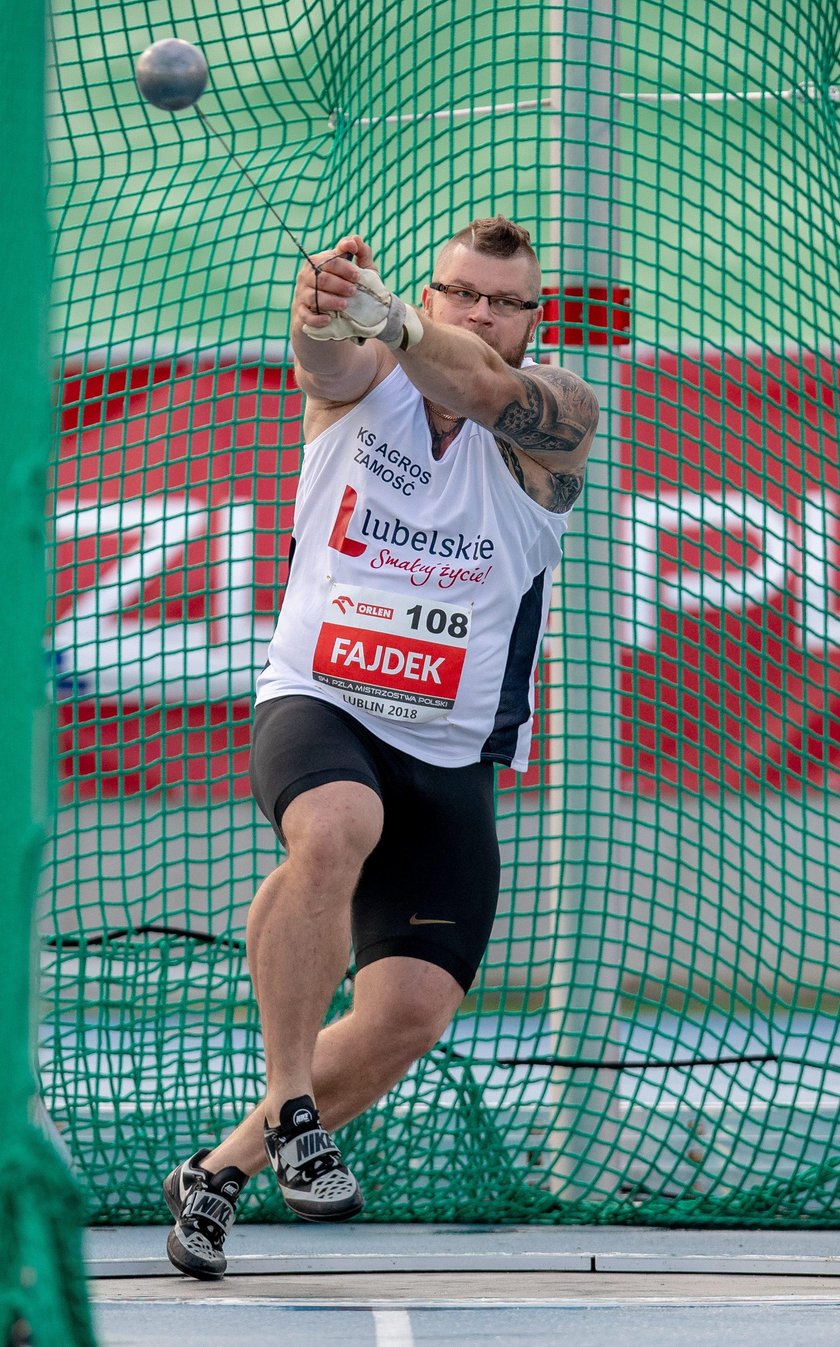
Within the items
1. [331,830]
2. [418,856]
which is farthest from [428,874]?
[331,830]

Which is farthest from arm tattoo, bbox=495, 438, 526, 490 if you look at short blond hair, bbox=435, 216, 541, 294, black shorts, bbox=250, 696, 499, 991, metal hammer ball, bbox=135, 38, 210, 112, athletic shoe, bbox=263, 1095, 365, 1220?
athletic shoe, bbox=263, 1095, 365, 1220

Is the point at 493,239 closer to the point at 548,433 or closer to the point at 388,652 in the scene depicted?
the point at 548,433

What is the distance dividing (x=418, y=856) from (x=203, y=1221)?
870 millimetres

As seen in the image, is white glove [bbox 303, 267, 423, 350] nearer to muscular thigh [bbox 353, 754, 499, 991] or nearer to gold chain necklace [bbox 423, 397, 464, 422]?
gold chain necklace [bbox 423, 397, 464, 422]

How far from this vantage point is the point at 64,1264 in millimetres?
1938

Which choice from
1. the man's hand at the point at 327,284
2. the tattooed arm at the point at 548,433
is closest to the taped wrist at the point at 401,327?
the man's hand at the point at 327,284

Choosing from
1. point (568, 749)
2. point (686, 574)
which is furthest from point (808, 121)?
point (686, 574)

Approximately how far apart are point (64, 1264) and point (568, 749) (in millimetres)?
3330

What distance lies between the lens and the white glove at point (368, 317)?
3203 mm

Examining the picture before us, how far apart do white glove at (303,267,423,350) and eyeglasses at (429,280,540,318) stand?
0.55 m

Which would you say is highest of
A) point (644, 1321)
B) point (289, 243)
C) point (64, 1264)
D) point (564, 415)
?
point (289, 243)

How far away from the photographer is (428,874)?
3695mm

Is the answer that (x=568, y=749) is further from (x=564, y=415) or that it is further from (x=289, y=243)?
(x=289, y=243)

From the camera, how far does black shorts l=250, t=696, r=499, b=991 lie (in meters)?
3.61
